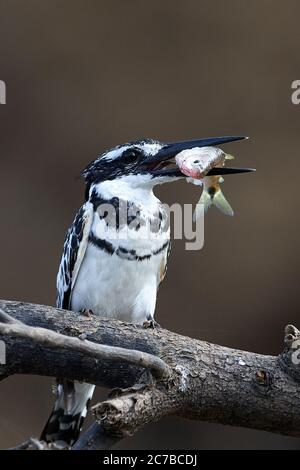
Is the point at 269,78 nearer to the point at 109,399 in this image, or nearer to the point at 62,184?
the point at 62,184

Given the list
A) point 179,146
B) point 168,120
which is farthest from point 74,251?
point 168,120

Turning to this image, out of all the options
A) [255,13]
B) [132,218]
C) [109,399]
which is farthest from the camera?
[255,13]

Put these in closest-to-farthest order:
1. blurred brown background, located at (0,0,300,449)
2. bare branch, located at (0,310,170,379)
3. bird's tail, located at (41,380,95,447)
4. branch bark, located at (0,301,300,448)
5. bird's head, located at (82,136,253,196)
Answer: bare branch, located at (0,310,170,379) → branch bark, located at (0,301,300,448) → bird's tail, located at (41,380,95,447) → bird's head, located at (82,136,253,196) → blurred brown background, located at (0,0,300,449)

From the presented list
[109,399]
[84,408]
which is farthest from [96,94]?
[109,399]

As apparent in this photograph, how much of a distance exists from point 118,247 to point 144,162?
0.29 meters

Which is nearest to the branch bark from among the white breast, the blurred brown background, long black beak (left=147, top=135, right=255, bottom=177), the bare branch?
the bare branch

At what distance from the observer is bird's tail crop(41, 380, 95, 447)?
2428mm

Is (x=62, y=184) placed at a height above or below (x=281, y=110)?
below

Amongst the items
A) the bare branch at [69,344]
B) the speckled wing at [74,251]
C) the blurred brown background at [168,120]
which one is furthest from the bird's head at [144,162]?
the blurred brown background at [168,120]

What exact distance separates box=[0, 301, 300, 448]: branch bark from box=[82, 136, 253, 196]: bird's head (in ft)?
1.97

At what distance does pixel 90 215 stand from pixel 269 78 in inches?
67.6

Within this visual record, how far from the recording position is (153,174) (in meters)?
2.58

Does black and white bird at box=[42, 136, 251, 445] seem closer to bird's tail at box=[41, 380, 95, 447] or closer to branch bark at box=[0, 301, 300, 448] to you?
bird's tail at box=[41, 380, 95, 447]

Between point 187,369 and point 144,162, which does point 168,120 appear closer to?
point 144,162
